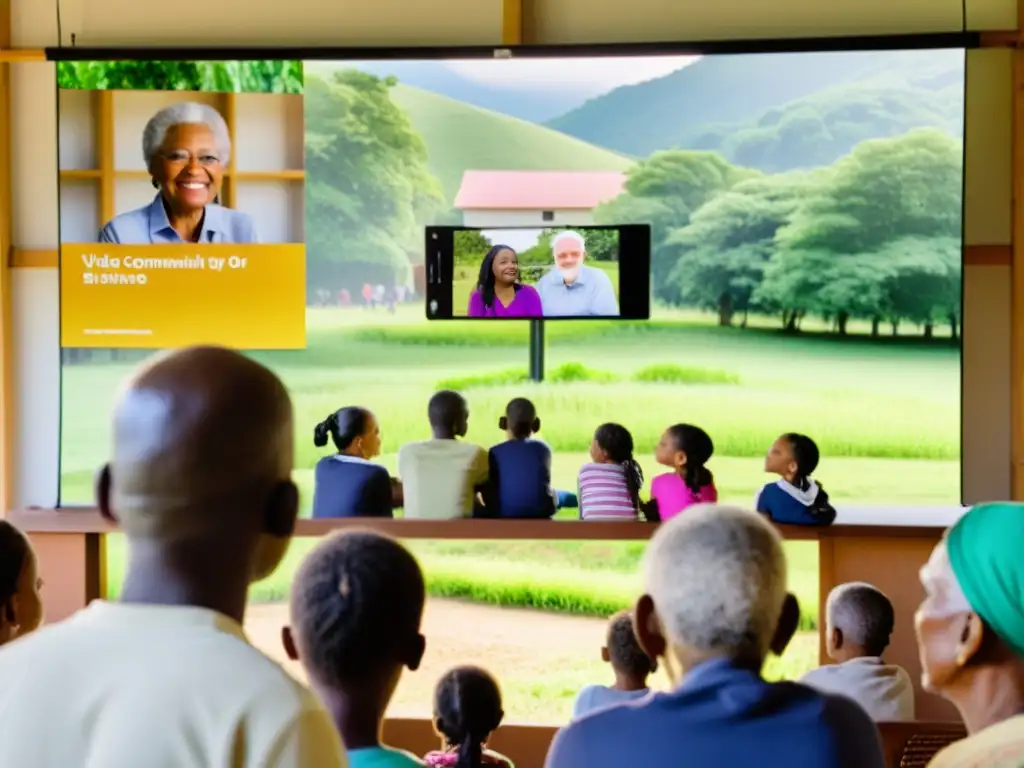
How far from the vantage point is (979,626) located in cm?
136

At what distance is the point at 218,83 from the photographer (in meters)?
5.45

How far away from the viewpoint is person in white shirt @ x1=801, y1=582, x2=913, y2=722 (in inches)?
114

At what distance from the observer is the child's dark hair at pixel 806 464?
196 inches

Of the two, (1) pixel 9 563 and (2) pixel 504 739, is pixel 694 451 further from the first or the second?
→ (1) pixel 9 563

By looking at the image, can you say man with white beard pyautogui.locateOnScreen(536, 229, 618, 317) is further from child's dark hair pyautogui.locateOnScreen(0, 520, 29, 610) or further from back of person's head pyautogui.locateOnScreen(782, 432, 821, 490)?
child's dark hair pyautogui.locateOnScreen(0, 520, 29, 610)

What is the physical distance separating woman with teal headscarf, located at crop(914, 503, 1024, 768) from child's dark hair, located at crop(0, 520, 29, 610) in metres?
1.46

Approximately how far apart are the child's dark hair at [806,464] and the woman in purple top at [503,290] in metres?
1.24

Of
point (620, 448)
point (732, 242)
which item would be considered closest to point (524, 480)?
point (620, 448)

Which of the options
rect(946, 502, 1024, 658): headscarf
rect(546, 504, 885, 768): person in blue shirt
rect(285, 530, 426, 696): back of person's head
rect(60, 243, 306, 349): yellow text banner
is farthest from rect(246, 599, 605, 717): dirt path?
rect(946, 502, 1024, 658): headscarf

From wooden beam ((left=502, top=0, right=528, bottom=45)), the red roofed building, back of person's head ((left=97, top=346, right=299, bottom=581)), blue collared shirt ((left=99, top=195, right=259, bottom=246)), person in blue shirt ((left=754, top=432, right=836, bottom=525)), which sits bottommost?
person in blue shirt ((left=754, top=432, right=836, bottom=525))

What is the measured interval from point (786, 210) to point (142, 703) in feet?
15.6

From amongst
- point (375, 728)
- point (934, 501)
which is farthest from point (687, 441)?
point (375, 728)

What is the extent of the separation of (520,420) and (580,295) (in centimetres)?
62

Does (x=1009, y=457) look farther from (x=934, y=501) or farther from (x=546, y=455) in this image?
(x=546, y=455)
